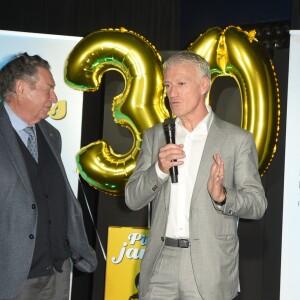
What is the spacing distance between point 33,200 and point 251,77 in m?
1.83

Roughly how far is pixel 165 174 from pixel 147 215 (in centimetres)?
163

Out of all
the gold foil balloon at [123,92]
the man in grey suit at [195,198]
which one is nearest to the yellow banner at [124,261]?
the gold foil balloon at [123,92]

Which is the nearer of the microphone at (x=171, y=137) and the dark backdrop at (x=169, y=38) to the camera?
the microphone at (x=171, y=137)

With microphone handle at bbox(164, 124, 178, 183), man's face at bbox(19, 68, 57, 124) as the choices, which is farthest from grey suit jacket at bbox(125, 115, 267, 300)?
man's face at bbox(19, 68, 57, 124)

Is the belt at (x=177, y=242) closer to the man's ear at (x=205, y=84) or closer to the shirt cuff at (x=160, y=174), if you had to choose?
the shirt cuff at (x=160, y=174)

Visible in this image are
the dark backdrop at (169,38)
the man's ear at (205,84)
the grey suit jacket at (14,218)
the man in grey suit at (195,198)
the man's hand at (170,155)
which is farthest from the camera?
the dark backdrop at (169,38)

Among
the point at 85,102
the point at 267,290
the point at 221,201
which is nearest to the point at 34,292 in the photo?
the point at 221,201

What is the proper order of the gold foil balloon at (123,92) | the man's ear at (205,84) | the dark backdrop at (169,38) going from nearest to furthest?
1. the man's ear at (205,84)
2. the gold foil balloon at (123,92)
3. the dark backdrop at (169,38)

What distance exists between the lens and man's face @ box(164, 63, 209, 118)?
2.86 meters

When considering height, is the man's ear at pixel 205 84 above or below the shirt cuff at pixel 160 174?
above

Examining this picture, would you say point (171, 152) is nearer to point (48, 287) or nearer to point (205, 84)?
point (205, 84)

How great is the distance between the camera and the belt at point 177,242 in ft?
8.92

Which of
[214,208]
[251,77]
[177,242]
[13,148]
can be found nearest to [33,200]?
[13,148]

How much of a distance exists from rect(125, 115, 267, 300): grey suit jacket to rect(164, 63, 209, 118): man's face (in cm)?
14
